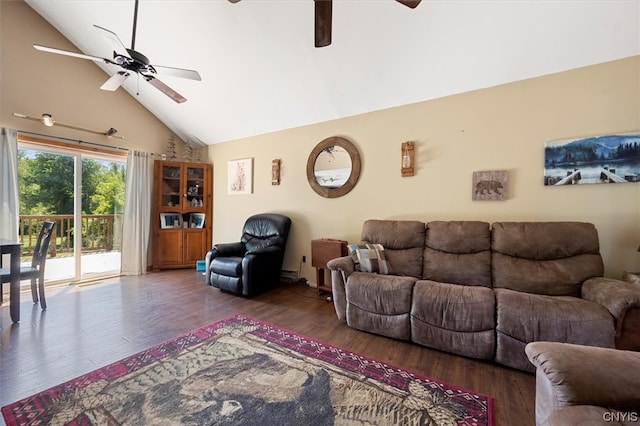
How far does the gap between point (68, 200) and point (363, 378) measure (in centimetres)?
476

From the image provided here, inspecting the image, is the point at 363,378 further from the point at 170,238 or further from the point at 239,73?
the point at 170,238

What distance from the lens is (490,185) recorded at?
2.65 m

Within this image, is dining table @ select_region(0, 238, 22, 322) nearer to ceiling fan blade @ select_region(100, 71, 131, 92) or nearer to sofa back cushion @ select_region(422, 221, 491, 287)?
ceiling fan blade @ select_region(100, 71, 131, 92)

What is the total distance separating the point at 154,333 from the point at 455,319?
8.61ft

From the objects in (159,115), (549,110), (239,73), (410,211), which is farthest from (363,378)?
(159,115)

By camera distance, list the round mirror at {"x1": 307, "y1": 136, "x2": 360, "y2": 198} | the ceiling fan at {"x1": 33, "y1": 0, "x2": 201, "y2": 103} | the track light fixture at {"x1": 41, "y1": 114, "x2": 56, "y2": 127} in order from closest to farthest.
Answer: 1. the ceiling fan at {"x1": 33, "y1": 0, "x2": 201, "y2": 103}
2. the track light fixture at {"x1": 41, "y1": 114, "x2": 56, "y2": 127}
3. the round mirror at {"x1": 307, "y1": 136, "x2": 360, "y2": 198}

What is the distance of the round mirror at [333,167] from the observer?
344 cm

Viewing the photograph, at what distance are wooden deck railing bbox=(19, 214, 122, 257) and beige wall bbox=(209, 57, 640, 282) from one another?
9.48ft

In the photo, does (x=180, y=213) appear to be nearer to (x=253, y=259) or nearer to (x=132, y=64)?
(x=253, y=259)

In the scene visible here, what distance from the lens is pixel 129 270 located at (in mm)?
4250

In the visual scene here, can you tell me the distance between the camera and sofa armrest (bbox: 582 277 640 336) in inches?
62.0

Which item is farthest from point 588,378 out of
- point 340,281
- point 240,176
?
point 240,176

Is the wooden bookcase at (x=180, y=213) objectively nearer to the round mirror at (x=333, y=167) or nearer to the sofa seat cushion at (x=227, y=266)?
the sofa seat cushion at (x=227, y=266)

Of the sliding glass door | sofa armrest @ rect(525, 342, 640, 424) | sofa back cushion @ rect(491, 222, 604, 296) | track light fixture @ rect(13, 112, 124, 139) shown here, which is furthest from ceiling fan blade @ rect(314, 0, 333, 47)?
the sliding glass door
